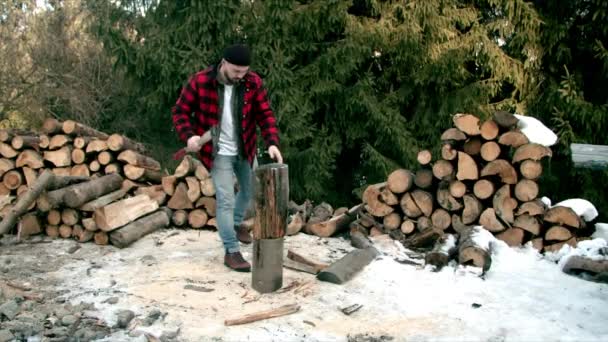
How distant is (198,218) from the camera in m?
6.00

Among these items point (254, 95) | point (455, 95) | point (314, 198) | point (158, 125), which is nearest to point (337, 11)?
point (455, 95)

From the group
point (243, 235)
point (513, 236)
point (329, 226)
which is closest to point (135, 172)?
point (243, 235)

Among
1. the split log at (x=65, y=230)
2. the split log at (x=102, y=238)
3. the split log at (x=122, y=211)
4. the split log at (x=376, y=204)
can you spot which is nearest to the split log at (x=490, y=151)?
the split log at (x=376, y=204)

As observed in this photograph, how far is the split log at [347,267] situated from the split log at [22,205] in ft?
9.82

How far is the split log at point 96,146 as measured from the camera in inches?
246

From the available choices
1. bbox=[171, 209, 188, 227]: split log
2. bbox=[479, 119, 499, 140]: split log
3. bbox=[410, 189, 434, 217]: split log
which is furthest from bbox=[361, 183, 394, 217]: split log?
bbox=[171, 209, 188, 227]: split log

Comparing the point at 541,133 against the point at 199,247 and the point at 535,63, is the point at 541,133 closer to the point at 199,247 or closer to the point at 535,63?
the point at 199,247

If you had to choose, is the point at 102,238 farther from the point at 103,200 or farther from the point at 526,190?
the point at 526,190

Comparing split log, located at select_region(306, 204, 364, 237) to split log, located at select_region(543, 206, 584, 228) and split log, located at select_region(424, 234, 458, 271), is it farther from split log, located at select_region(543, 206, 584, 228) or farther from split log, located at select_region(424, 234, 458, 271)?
split log, located at select_region(543, 206, 584, 228)

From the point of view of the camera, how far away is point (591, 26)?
870 centimetres

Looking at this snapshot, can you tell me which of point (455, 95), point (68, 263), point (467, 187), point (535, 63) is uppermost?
point (535, 63)

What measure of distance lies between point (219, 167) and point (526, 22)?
6572 millimetres

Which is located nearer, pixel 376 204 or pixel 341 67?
pixel 376 204

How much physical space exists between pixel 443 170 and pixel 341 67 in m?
3.51
